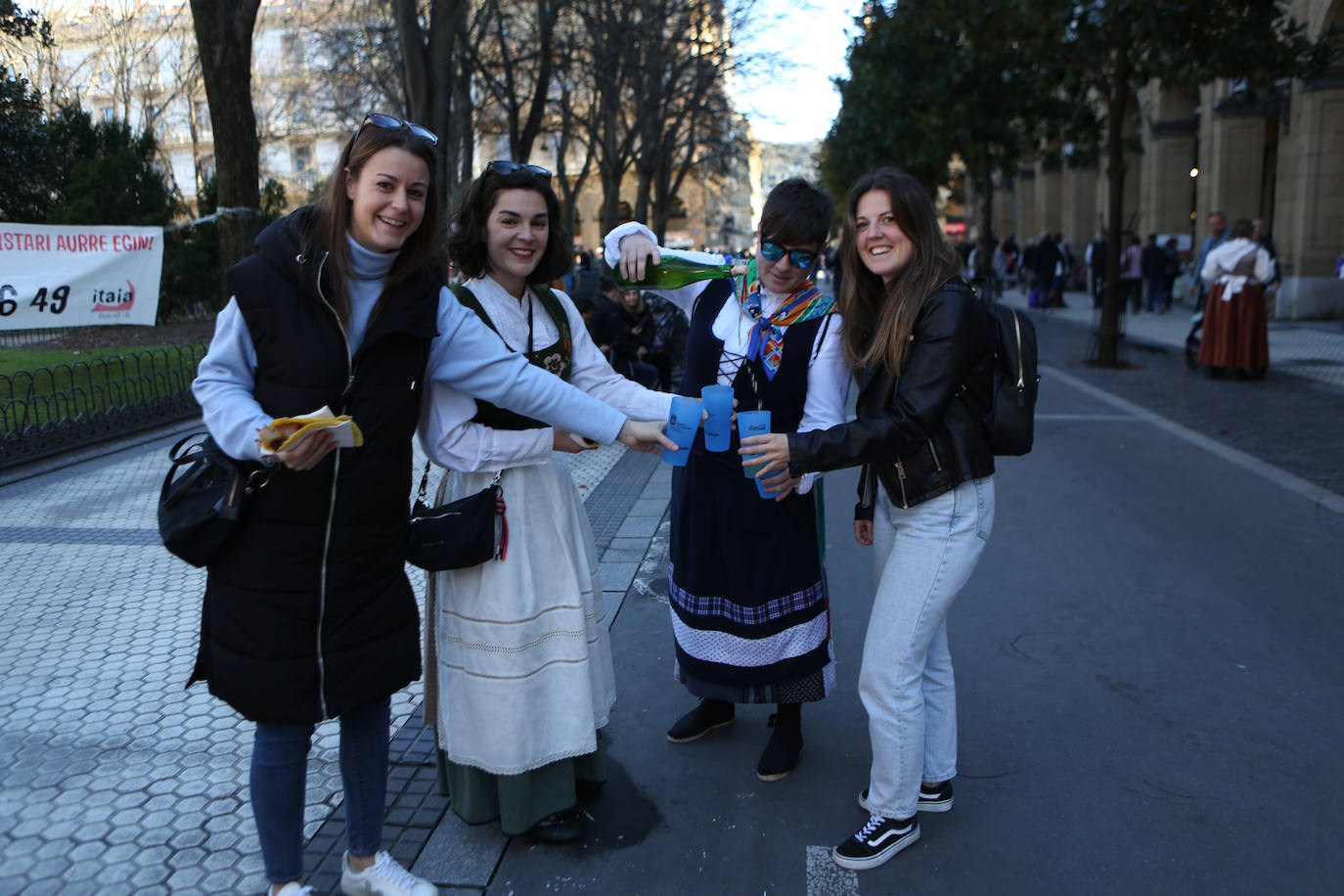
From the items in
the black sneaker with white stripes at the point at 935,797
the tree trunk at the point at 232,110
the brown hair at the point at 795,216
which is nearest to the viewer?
the brown hair at the point at 795,216

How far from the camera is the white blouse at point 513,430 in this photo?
8.75 feet

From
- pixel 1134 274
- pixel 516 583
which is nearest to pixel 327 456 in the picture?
pixel 516 583

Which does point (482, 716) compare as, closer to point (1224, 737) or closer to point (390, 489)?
point (390, 489)

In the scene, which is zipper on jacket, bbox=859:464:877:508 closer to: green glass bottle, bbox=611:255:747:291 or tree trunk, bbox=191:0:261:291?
green glass bottle, bbox=611:255:747:291

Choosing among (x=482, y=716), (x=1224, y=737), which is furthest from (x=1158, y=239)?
(x=482, y=716)

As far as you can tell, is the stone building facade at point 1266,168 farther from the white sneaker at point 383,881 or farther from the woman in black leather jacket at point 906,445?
the white sneaker at point 383,881

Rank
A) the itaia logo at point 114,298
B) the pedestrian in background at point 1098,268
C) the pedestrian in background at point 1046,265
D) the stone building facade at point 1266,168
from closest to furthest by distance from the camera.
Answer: the itaia logo at point 114,298
the stone building facade at point 1266,168
the pedestrian in background at point 1098,268
the pedestrian in background at point 1046,265

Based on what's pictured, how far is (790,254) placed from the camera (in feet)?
9.77

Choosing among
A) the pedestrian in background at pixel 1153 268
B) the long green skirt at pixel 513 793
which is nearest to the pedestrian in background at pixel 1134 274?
the pedestrian in background at pixel 1153 268

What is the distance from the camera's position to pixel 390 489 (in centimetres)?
238

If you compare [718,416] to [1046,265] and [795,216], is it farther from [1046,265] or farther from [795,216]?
[1046,265]

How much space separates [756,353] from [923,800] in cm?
141

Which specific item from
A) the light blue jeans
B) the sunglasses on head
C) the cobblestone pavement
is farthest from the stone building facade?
the cobblestone pavement

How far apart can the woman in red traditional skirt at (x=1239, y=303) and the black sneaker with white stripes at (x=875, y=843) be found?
36.5 ft
